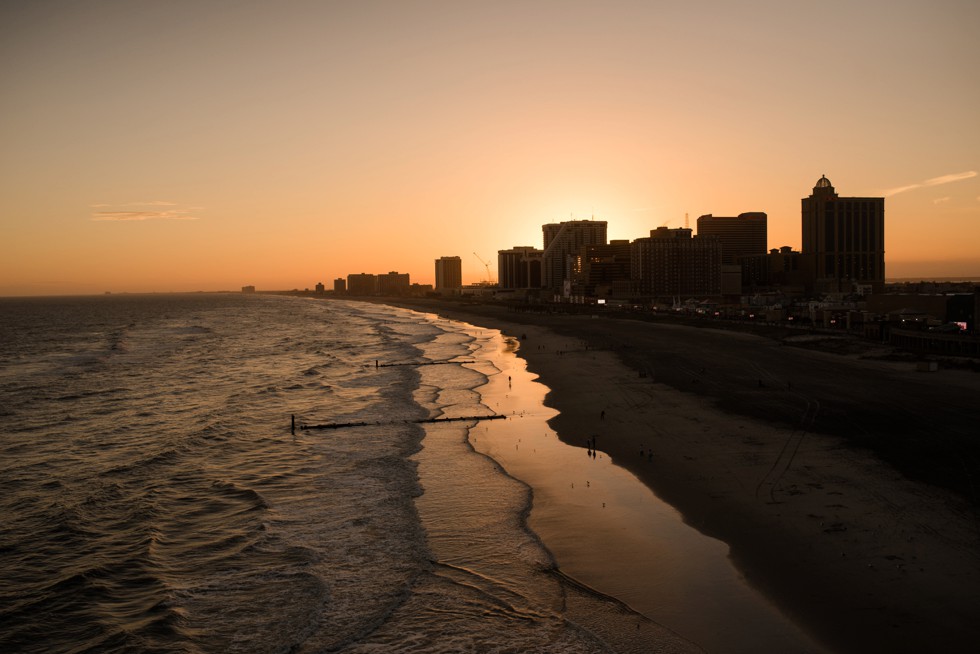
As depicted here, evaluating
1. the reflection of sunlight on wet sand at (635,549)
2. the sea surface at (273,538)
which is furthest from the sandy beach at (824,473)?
the sea surface at (273,538)

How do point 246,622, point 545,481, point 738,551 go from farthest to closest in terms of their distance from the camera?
1. point 545,481
2. point 738,551
3. point 246,622

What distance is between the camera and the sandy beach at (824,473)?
606 inches

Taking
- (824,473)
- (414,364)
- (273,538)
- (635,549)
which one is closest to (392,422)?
(273,538)

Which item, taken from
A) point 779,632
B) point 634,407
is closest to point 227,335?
point 634,407

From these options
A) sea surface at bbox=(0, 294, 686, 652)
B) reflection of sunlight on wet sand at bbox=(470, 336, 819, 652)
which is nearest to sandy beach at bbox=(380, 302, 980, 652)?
reflection of sunlight on wet sand at bbox=(470, 336, 819, 652)

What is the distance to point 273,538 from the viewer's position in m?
21.5

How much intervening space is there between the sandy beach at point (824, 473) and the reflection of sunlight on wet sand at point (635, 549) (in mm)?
636

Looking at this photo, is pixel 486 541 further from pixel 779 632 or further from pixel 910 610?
pixel 910 610

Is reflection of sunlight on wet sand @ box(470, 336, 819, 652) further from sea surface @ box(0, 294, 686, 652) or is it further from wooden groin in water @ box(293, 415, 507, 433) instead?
wooden groin in water @ box(293, 415, 507, 433)

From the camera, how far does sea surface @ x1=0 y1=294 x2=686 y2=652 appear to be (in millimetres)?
15734

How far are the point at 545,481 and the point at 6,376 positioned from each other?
65908 millimetres

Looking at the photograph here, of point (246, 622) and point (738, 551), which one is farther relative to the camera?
point (738, 551)

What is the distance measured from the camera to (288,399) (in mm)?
48719

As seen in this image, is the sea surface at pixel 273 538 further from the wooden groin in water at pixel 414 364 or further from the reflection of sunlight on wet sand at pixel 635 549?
the wooden groin in water at pixel 414 364
